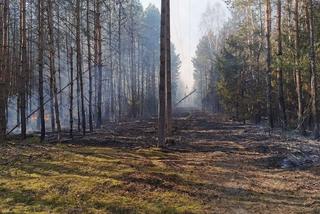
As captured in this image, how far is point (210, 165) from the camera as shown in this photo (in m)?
11.2

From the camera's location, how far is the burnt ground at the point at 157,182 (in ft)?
22.4

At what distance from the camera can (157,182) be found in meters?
8.47

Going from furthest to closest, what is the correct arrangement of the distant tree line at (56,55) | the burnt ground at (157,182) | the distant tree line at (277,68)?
the distant tree line at (277,68) → the distant tree line at (56,55) → the burnt ground at (157,182)

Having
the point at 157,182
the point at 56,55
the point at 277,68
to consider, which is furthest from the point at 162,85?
the point at 56,55

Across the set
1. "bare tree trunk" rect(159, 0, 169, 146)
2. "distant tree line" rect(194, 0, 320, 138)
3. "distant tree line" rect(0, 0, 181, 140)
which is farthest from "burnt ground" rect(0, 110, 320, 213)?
"distant tree line" rect(194, 0, 320, 138)

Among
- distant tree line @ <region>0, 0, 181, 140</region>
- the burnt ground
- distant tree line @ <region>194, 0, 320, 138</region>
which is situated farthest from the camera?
distant tree line @ <region>194, 0, 320, 138</region>

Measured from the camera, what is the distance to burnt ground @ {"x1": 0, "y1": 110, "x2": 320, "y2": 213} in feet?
22.4

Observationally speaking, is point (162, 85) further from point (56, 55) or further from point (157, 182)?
point (56, 55)

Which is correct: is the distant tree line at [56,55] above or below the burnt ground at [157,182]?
above

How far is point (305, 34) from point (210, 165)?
13.4 metres

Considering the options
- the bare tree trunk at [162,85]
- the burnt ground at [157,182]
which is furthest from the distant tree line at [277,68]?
the burnt ground at [157,182]

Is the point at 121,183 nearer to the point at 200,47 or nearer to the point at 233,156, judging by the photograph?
the point at 233,156

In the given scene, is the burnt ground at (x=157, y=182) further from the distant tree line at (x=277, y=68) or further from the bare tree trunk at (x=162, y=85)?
the distant tree line at (x=277, y=68)

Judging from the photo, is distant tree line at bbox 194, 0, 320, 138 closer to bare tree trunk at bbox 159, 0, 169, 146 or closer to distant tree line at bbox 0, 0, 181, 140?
bare tree trunk at bbox 159, 0, 169, 146
